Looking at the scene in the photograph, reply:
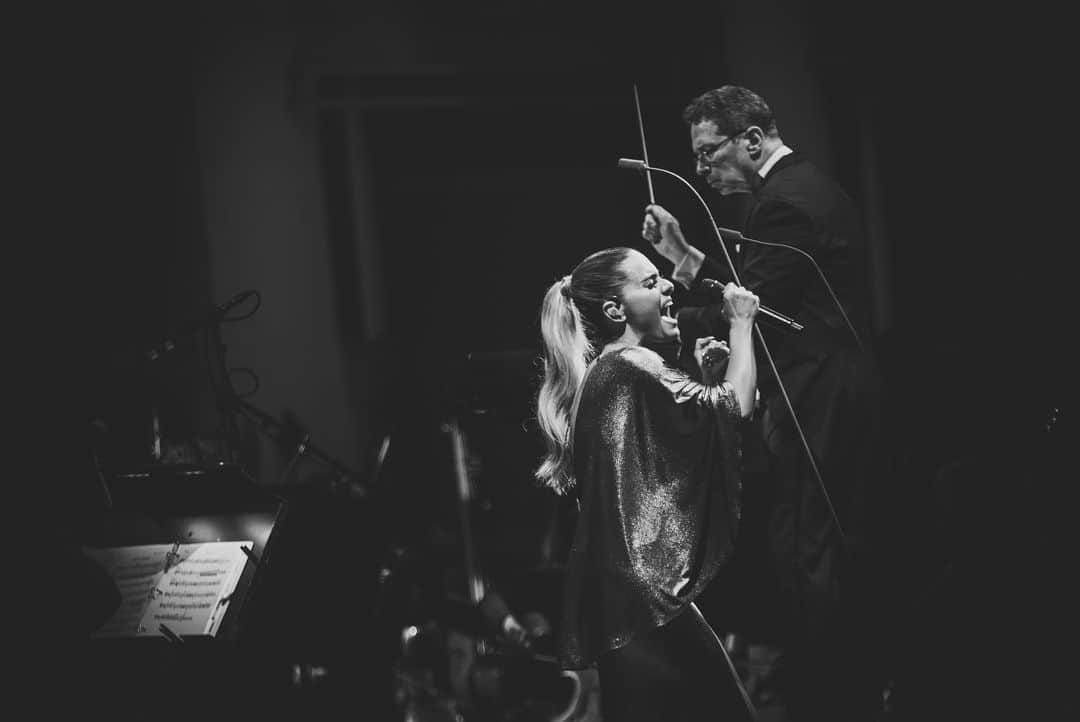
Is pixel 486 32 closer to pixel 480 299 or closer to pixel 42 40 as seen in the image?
pixel 480 299

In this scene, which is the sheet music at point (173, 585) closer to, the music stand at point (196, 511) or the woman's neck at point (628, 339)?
the music stand at point (196, 511)

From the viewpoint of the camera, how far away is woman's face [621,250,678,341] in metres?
2.90

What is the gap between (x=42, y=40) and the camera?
4.28 m

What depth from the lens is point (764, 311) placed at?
3.02 m

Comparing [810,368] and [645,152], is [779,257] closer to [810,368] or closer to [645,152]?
[810,368]

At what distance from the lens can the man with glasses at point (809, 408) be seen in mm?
3131

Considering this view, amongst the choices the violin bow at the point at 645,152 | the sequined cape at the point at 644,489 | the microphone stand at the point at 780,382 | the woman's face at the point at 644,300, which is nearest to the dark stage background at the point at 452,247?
the violin bow at the point at 645,152

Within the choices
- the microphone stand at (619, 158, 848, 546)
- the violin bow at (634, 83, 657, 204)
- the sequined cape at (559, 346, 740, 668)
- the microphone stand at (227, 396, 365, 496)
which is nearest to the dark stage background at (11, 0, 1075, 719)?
the microphone stand at (227, 396, 365, 496)

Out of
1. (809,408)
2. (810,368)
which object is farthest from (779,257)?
(809,408)

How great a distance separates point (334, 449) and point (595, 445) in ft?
6.84

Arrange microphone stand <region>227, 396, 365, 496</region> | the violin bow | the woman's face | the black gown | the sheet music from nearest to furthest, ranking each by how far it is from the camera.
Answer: the black gown
the woman's face
the sheet music
the violin bow
microphone stand <region>227, 396, 365, 496</region>

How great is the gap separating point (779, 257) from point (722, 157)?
1.27ft

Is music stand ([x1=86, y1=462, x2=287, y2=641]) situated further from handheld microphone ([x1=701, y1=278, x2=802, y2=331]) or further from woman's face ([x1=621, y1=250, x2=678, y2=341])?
handheld microphone ([x1=701, y1=278, x2=802, y2=331])

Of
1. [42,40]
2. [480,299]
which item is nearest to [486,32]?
[480,299]
